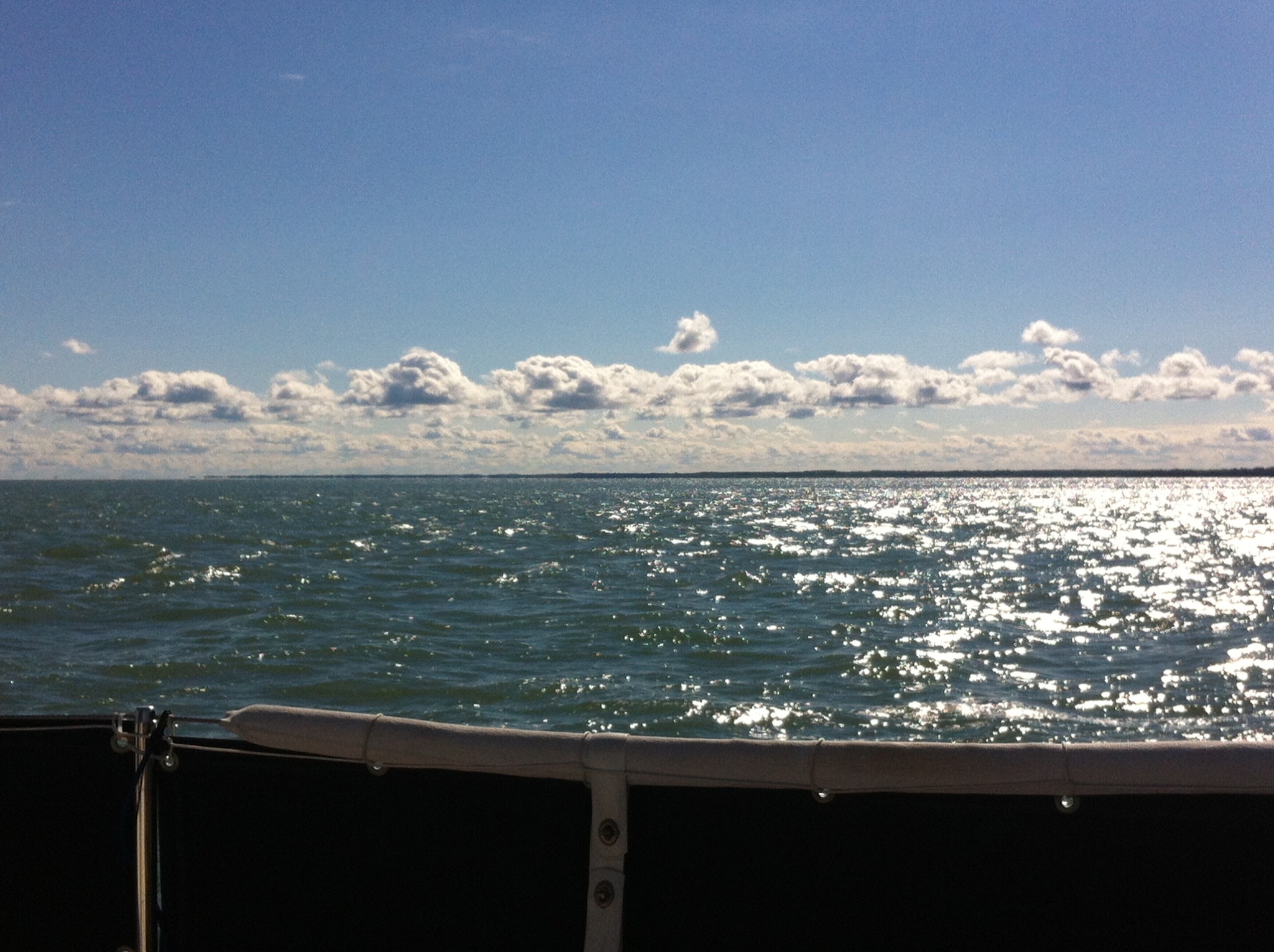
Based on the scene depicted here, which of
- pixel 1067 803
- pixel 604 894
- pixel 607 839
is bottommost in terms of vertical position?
pixel 604 894

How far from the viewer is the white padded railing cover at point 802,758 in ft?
8.16

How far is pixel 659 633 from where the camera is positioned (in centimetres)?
1950

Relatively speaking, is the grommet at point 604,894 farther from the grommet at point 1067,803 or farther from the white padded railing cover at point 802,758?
the grommet at point 1067,803

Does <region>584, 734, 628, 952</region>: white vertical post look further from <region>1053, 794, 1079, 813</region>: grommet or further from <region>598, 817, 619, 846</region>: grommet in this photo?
<region>1053, 794, 1079, 813</region>: grommet

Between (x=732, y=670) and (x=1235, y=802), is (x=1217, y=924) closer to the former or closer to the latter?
(x=1235, y=802)

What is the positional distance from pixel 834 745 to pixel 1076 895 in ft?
2.12

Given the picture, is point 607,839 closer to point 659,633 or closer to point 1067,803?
point 1067,803

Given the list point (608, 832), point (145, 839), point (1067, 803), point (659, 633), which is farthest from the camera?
point (659, 633)

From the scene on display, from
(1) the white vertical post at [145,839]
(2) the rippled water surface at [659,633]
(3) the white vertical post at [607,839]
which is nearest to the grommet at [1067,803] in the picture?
(3) the white vertical post at [607,839]

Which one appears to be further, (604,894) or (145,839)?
(145,839)

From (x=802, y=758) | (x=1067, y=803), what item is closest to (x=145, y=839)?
(x=802, y=758)

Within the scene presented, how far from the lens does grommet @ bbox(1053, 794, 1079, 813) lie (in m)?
2.58

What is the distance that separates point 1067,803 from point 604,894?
1.08m

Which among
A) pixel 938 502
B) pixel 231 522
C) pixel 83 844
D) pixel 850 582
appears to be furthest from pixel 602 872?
pixel 938 502
